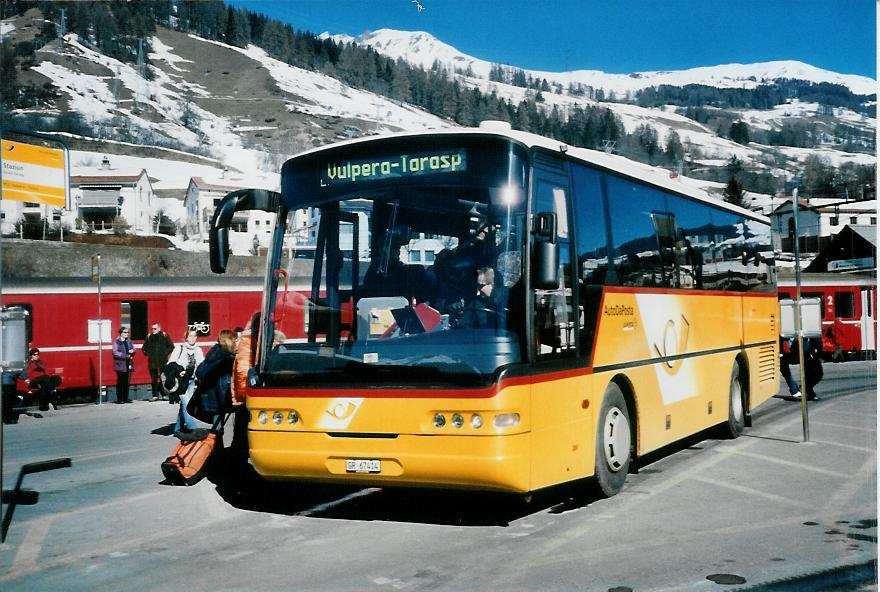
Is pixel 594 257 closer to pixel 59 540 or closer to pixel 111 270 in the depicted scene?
pixel 59 540

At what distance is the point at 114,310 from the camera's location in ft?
65.8

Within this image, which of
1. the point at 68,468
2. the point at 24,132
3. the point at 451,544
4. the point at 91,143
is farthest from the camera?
the point at 91,143

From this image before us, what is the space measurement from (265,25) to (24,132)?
5447 millimetres

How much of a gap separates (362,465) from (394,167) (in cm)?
234

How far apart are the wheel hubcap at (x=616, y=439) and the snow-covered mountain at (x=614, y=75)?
12.2ft

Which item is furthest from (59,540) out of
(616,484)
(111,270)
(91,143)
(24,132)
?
(111,270)

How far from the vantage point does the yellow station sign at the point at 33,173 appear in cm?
1109

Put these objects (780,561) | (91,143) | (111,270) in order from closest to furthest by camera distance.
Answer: (780,561), (91,143), (111,270)

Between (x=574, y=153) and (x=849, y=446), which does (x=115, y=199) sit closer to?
(x=574, y=153)

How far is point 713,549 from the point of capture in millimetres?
6191

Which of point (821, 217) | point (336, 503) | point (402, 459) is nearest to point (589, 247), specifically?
point (402, 459)

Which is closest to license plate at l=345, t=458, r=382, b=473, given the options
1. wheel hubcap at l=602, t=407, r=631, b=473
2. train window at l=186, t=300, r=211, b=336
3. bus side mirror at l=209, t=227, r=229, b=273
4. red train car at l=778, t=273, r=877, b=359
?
bus side mirror at l=209, t=227, r=229, b=273

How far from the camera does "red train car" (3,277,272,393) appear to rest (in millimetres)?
A: 19000

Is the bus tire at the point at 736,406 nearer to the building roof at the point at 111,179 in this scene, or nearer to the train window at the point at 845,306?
the building roof at the point at 111,179
